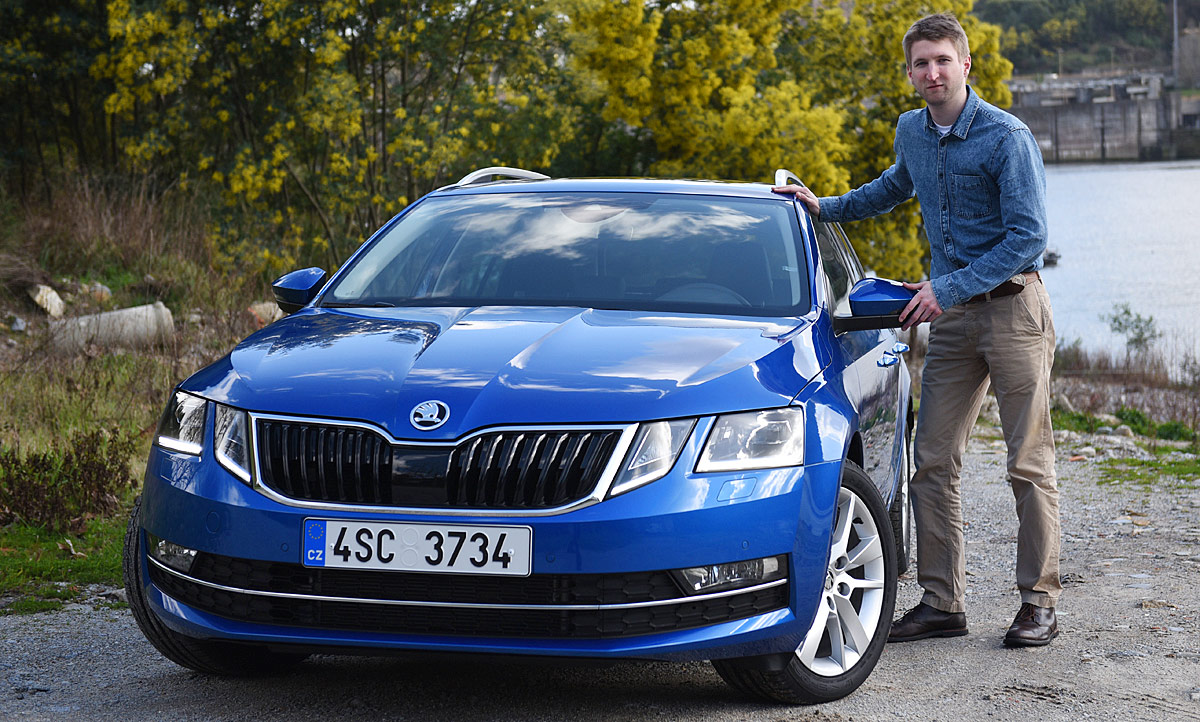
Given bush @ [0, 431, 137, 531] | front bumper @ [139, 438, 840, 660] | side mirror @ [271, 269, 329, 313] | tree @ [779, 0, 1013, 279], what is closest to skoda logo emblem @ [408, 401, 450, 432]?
front bumper @ [139, 438, 840, 660]

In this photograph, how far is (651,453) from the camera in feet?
9.98

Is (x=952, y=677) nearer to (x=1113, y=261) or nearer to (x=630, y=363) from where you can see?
(x=630, y=363)

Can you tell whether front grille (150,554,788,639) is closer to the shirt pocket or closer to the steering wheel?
the steering wheel

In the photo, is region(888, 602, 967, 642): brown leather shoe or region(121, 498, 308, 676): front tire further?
region(888, 602, 967, 642): brown leather shoe

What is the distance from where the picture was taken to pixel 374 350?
3.52 meters

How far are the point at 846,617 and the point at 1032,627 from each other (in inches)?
38.6

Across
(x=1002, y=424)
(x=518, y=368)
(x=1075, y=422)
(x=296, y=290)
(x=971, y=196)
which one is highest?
(x=971, y=196)

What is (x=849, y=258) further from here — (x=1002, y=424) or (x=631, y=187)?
(x=1002, y=424)

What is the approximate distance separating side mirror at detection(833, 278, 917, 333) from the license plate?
1517 millimetres

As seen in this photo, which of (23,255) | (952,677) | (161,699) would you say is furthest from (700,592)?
(23,255)

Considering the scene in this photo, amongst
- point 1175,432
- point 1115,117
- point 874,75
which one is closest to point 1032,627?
point 1175,432

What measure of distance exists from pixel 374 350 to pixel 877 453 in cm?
180

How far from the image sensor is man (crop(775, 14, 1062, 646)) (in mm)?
4125

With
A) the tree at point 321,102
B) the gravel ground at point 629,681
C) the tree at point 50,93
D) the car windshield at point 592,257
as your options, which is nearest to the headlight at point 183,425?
the gravel ground at point 629,681
